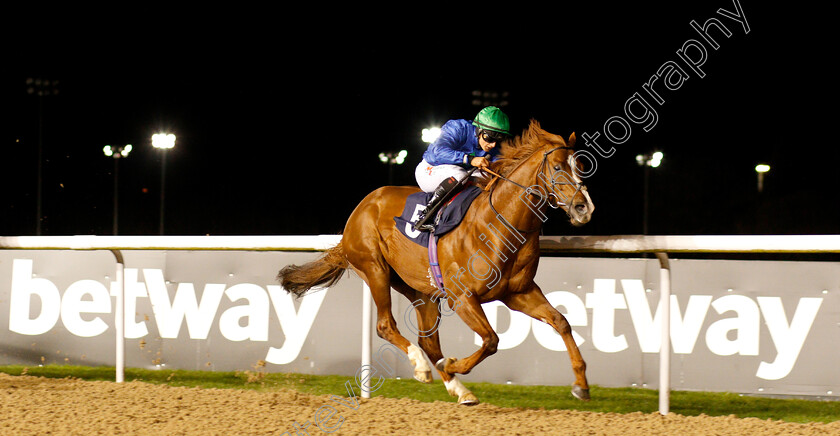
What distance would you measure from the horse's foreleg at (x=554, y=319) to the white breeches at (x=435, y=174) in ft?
2.36

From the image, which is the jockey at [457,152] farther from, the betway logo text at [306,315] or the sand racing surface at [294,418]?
the betway logo text at [306,315]

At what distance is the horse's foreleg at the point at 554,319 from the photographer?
11.1 feet

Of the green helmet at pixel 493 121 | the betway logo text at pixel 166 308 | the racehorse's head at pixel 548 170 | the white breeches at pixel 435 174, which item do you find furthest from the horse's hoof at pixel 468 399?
the betway logo text at pixel 166 308

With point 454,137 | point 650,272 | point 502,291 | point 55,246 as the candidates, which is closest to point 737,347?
point 650,272

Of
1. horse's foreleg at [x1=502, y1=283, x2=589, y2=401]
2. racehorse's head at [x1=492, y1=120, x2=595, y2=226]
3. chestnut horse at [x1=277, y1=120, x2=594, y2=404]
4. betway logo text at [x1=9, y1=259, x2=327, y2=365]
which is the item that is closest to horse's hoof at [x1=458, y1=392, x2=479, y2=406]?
chestnut horse at [x1=277, y1=120, x2=594, y2=404]

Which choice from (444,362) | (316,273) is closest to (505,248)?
(444,362)

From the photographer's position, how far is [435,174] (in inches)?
159

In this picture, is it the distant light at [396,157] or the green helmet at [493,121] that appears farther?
the distant light at [396,157]

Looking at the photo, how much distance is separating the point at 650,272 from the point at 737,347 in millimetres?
648

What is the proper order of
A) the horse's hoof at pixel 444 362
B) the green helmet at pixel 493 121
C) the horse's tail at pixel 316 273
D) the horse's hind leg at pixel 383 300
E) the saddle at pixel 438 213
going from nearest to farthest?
the horse's hoof at pixel 444 362
the saddle at pixel 438 213
the green helmet at pixel 493 121
the horse's hind leg at pixel 383 300
the horse's tail at pixel 316 273

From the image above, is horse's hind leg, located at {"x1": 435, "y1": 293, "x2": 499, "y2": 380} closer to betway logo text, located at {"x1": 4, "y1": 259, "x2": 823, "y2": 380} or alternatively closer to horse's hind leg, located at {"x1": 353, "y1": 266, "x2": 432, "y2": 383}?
horse's hind leg, located at {"x1": 353, "y1": 266, "x2": 432, "y2": 383}

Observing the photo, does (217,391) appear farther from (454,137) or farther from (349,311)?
(454,137)

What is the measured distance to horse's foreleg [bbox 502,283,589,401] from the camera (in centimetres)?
337

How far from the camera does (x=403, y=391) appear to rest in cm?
463
